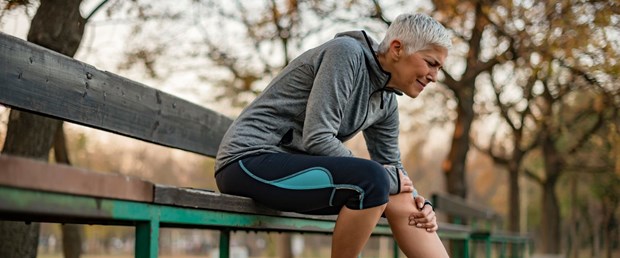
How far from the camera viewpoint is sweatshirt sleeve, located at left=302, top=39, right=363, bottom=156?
328 centimetres

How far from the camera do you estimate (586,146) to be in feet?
72.9

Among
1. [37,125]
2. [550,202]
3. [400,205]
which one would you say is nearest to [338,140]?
[400,205]

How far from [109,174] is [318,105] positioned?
1314 mm

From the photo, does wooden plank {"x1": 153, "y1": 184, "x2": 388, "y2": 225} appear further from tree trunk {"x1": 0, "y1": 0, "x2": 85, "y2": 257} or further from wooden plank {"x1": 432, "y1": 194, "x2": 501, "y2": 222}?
wooden plank {"x1": 432, "y1": 194, "x2": 501, "y2": 222}

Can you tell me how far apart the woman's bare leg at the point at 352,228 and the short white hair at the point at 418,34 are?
0.71 metres

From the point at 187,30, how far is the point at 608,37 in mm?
6397

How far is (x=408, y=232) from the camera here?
3.47 meters

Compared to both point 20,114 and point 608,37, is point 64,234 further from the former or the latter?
point 608,37

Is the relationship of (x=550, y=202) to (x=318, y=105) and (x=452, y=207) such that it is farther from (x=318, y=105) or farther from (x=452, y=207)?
(x=318, y=105)

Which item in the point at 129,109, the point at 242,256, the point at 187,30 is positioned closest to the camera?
the point at 129,109

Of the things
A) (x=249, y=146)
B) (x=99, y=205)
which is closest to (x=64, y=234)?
(x=249, y=146)

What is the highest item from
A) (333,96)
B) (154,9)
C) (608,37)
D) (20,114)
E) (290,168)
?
(154,9)

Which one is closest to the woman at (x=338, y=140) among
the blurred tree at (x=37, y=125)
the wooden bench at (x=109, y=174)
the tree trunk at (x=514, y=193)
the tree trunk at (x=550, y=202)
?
the wooden bench at (x=109, y=174)

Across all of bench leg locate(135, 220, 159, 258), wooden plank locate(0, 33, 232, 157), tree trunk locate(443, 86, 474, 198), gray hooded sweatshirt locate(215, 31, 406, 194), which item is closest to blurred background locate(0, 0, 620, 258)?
tree trunk locate(443, 86, 474, 198)
